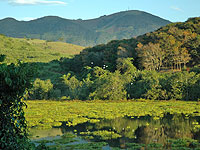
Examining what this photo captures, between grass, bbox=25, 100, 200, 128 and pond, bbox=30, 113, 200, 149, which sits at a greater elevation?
grass, bbox=25, 100, 200, 128

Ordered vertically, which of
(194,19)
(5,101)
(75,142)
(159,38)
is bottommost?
(75,142)

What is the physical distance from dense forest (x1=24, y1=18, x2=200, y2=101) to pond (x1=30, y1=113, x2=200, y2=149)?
12266mm

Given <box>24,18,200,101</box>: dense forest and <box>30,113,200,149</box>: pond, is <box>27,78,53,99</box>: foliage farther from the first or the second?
<box>30,113,200,149</box>: pond

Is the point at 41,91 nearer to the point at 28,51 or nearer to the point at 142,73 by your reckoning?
the point at 142,73

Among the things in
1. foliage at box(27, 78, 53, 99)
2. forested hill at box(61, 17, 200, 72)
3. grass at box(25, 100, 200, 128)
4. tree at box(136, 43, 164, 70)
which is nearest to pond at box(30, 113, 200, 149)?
grass at box(25, 100, 200, 128)

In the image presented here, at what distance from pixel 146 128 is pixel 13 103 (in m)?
16.0

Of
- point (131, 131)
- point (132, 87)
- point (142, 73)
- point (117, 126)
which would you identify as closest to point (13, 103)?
point (131, 131)

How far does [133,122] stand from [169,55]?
2882 cm

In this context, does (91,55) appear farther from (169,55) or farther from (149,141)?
(149,141)

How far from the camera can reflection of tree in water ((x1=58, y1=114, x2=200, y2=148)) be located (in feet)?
72.5

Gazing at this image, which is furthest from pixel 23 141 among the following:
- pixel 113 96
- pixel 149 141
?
pixel 113 96

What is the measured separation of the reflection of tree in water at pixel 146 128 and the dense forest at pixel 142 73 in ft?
38.6

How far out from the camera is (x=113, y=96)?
43.6m

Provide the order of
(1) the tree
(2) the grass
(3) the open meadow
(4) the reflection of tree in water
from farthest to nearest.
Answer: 1. (1) the tree
2. (2) the grass
3. (4) the reflection of tree in water
4. (3) the open meadow
